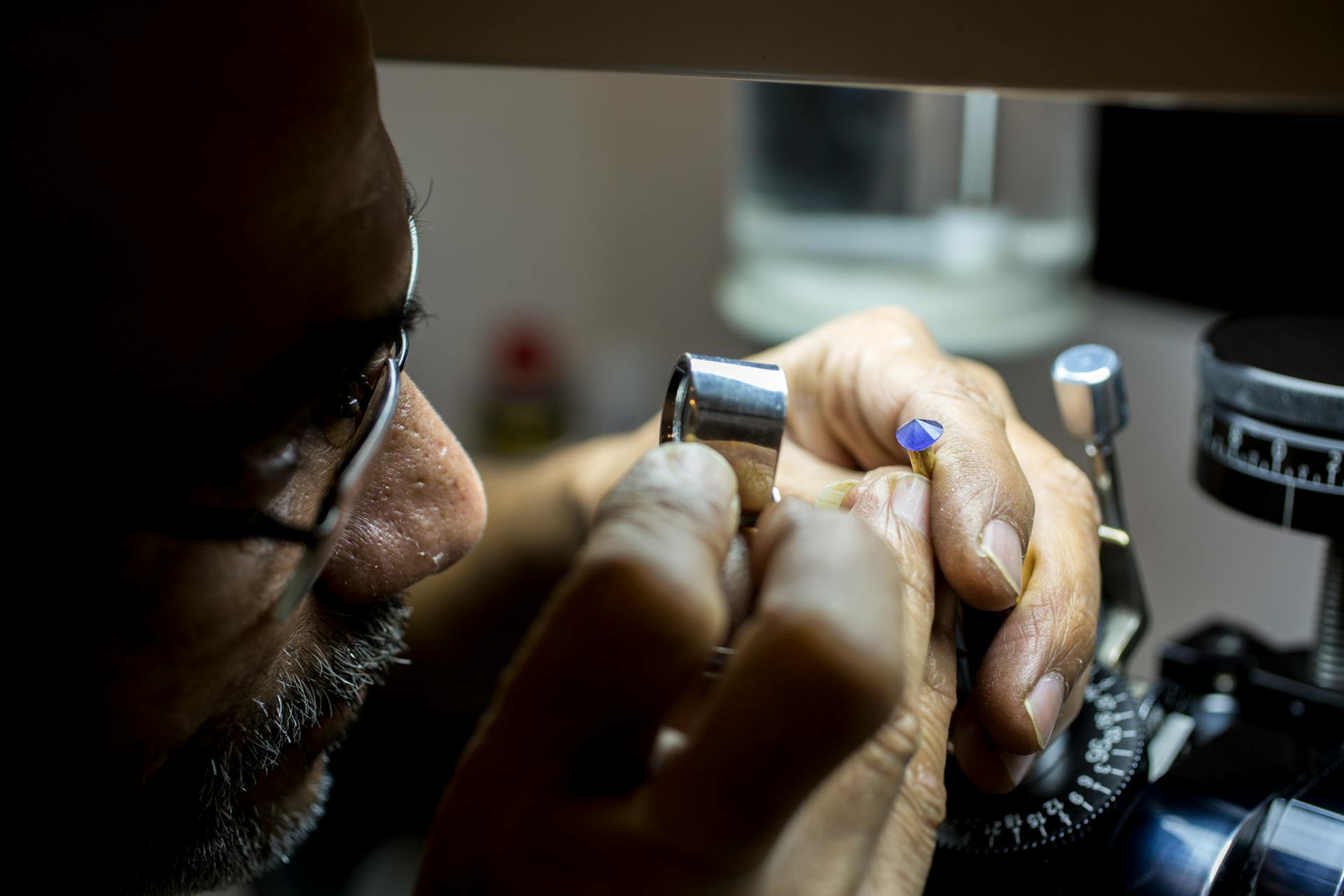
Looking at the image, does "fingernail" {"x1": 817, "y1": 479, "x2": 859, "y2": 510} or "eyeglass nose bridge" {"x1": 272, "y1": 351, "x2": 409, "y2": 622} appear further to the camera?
"fingernail" {"x1": 817, "y1": 479, "x2": 859, "y2": 510}

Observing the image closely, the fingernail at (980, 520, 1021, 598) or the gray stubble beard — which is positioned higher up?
the fingernail at (980, 520, 1021, 598)

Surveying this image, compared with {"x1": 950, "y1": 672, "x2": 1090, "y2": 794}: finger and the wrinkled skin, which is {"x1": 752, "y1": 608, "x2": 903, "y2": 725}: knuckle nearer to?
the wrinkled skin

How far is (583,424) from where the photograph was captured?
73.4 inches

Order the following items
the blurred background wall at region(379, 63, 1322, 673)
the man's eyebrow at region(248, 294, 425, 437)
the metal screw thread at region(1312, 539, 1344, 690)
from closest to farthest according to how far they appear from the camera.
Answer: the man's eyebrow at region(248, 294, 425, 437), the metal screw thread at region(1312, 539, 1344, 690), the blurred background wall at region(379, 63, 1322, 673)

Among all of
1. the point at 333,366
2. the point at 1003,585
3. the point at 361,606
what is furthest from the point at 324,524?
the point at 1003,585

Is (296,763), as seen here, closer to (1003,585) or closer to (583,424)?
(1003,585)

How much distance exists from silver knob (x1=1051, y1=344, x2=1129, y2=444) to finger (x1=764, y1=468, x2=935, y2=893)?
0.64 ft

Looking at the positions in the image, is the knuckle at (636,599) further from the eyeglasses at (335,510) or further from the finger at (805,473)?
the finger at (805,473)

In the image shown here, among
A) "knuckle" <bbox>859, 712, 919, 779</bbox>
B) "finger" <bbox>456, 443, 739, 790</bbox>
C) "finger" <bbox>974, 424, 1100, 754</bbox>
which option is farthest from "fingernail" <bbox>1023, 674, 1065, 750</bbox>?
"finger" <bbox>456, 443, 739, 790</bbox>

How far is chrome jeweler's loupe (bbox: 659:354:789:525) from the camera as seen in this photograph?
0.45m

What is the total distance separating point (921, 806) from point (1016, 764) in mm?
99

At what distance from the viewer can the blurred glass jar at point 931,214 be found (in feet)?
4.57

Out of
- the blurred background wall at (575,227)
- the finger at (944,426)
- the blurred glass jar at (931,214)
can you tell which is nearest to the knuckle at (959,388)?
the finger at (944,426)

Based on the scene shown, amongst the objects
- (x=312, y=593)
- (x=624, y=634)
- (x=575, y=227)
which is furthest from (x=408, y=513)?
(x=575, y=227)
